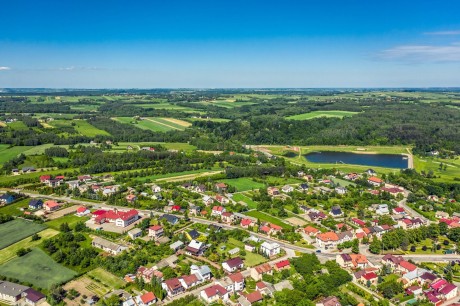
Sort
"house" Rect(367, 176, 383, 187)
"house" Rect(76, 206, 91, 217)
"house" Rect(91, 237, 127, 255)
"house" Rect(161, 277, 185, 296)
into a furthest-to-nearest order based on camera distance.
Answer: "house" Rect(367, 176, 383, 187)
"house" Rect(76, 206, 91, 217)
"house" Rect(91, 237, 127, 255)
"house" Rect(161, 277, 185, 296)

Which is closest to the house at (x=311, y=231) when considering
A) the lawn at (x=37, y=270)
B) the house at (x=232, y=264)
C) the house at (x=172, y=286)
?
the house at (x=232, y=264)

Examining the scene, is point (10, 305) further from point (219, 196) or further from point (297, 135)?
point (297, 135)

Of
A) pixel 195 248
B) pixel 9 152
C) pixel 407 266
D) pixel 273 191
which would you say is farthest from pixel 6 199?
pixel 407 266

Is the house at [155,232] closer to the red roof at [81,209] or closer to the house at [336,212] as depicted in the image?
the red roof at [81,209]

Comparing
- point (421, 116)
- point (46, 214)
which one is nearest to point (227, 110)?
point (421, 116)

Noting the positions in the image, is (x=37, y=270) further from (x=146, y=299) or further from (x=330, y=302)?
(x=330, y=302)

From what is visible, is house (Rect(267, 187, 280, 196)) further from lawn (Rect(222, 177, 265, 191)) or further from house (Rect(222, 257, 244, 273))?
house (Rect(222, 257, 244, 273))

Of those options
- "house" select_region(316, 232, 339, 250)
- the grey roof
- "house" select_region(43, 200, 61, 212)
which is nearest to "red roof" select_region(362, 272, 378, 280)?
"house" select_region(316, 232, 339, 250)
